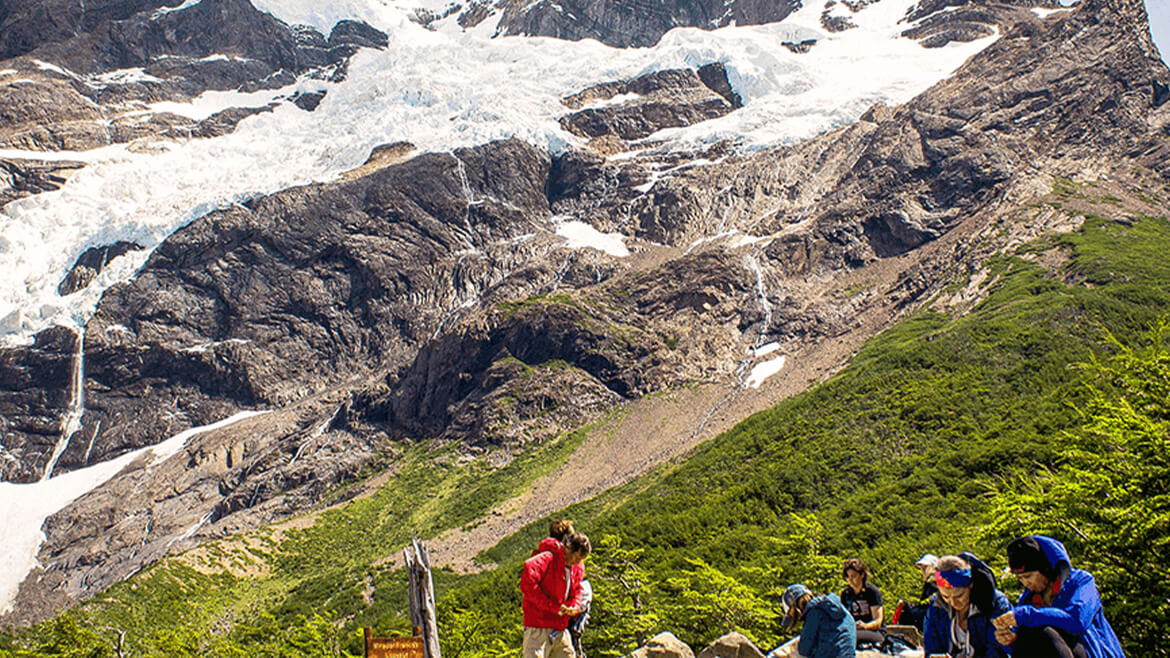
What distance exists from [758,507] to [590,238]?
100083 mm

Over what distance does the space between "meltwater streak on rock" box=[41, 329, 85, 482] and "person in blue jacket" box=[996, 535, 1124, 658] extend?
166505mm

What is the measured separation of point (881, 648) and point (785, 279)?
4728 inches

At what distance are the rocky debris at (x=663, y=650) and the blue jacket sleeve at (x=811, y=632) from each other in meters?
4.18

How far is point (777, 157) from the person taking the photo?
15938 centimetres

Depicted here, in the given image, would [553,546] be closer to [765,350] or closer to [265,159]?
[765,350]

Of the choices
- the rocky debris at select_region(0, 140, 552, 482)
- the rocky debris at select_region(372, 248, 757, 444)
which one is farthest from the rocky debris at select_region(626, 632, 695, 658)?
the rocky debris at select_region(0, 140, 552, 482)

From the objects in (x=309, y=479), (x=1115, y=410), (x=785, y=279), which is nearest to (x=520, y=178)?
(x=785, y=279)

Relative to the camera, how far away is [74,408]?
14288 centimetres

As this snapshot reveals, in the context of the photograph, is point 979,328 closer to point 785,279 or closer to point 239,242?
point 785,279

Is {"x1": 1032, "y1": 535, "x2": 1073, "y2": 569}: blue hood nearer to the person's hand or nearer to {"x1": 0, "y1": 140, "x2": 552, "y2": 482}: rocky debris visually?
the person's hand

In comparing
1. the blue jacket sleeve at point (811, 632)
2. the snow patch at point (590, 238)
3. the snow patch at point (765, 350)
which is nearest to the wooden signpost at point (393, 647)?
the blue jacket sleeve at point (811, 632)

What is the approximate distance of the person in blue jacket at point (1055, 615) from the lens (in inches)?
232

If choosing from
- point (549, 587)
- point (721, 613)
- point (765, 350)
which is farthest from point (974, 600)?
point (765, 350)

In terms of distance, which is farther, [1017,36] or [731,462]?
[1017,36]
